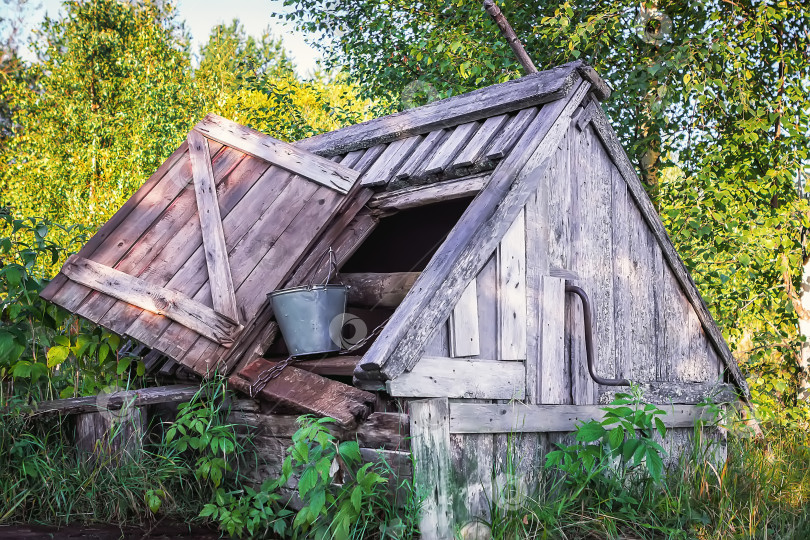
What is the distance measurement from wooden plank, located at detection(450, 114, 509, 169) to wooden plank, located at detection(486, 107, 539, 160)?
61 millimetres

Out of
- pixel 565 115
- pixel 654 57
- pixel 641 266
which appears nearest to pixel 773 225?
pixel 654 57

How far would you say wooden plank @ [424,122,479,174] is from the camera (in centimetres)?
534

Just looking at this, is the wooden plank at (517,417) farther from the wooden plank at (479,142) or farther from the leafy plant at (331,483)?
the wooden plank at (479,142)

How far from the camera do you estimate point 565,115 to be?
208 inches

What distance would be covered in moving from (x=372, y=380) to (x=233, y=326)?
1584 mm

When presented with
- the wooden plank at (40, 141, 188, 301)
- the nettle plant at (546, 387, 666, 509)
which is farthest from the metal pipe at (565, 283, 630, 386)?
the wooden plank at (40, 141, 188, 301)

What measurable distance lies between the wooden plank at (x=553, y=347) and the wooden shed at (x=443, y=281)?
0.02 meters

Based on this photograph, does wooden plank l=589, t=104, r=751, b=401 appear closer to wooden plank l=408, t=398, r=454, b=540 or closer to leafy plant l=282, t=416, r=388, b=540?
wooden plank l=408, t=398, r=454, b=540

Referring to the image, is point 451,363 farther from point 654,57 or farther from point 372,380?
point 654,57

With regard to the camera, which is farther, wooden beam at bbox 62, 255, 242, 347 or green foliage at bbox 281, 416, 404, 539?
wooden beam at bbox 62, 255, 242, 347

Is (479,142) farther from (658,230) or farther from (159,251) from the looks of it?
(159,251)

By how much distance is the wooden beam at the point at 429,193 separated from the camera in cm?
512

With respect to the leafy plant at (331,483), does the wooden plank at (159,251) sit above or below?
above

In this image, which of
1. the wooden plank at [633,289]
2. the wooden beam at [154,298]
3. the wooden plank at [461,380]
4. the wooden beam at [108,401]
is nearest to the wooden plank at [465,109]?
the wooden plank at [633,289]
